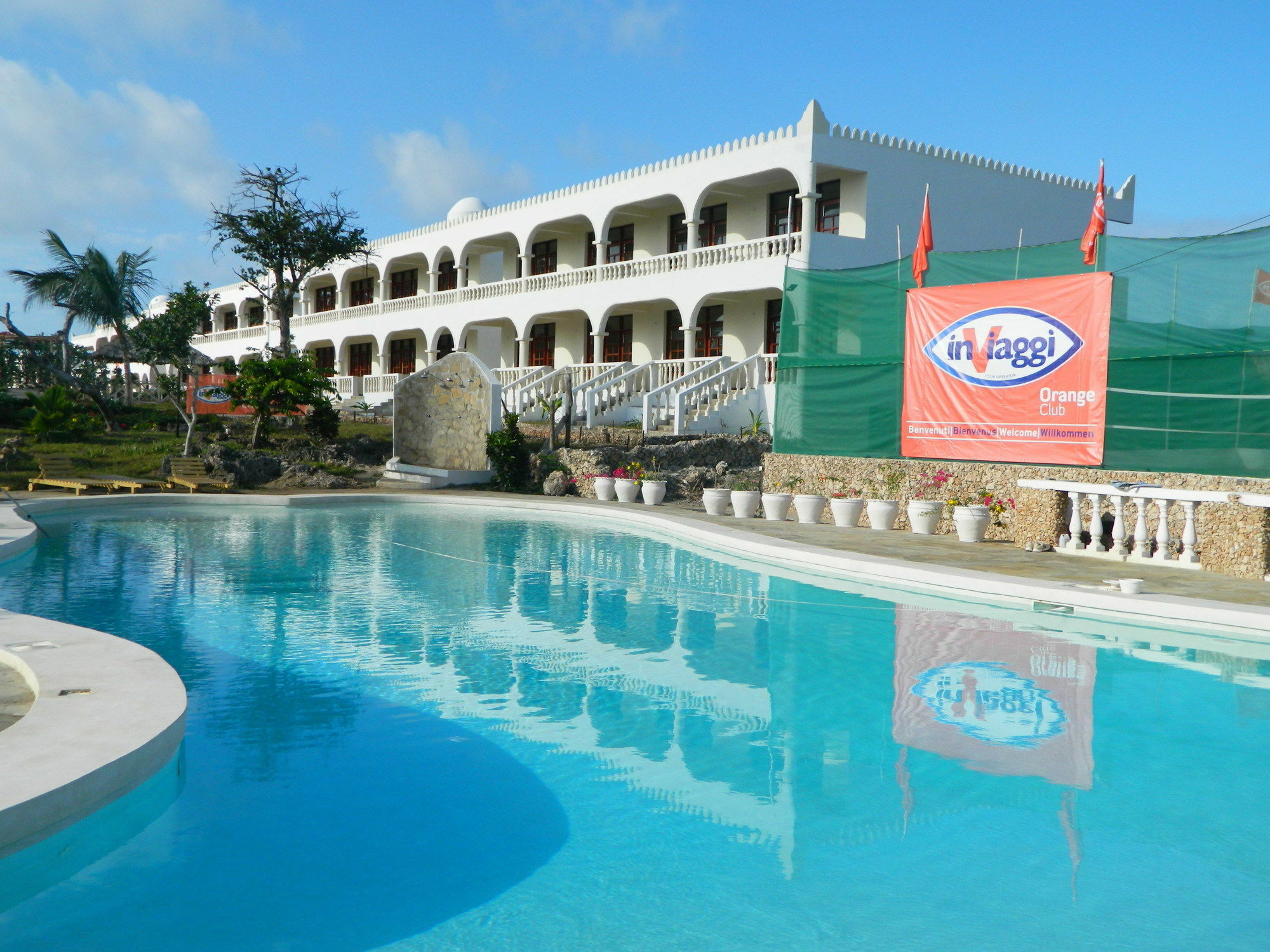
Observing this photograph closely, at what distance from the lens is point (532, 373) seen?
27.8 metres

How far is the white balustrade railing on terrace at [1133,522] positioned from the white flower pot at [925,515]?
1605 millimetres

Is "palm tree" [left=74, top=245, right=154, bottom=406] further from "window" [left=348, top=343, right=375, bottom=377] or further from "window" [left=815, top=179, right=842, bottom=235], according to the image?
"window" [left=815, top=179, right=842, bottom=235]

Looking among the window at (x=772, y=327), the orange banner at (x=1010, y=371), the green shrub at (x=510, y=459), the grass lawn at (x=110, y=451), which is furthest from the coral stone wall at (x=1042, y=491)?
the grass lawn at (x=110, y=451)

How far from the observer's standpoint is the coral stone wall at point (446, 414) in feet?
74.9

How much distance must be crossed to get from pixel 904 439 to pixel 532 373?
585 inches

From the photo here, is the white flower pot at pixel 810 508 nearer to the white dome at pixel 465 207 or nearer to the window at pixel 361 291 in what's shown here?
the white dome at pixel 465 207

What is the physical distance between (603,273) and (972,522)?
57.1 feet

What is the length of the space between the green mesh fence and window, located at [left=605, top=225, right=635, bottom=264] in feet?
52.5

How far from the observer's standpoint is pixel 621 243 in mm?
31328

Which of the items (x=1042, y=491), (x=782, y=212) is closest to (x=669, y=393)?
(x=782, y=212)

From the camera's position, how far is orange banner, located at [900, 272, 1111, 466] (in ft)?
41.3

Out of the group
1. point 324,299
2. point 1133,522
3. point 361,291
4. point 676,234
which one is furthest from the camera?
point 324,299

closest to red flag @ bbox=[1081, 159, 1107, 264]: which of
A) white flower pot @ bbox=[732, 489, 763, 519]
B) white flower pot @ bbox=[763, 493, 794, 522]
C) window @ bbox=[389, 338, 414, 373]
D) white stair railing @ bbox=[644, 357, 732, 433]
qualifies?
white flower pot @ bbox=[763, 493, 794, 522]

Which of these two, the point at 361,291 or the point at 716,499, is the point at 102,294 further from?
the point at 716,499
